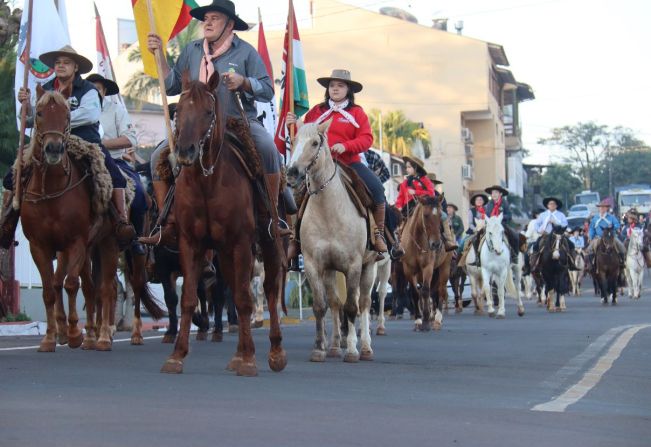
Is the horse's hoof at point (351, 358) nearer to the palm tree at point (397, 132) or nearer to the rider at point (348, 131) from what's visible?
the rider at point (348, 131)

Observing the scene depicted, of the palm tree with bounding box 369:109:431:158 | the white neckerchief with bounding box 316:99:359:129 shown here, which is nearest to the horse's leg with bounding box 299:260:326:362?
the white neckerchief with bounding box 316:99:359:129

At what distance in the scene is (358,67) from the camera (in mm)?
87438

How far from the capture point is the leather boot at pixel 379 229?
15.2 metres

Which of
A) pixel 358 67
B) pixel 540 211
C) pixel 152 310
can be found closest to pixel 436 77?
pixel 358 67

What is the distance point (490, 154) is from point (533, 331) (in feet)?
256

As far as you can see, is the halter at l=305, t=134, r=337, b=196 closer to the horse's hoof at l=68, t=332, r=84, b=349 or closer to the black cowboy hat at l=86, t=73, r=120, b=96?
the horse's hoof at l=68, t=332, r=84, b=349

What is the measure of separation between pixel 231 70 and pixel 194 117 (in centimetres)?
138

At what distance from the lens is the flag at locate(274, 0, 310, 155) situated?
18538 mm

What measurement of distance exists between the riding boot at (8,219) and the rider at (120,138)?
152 cm

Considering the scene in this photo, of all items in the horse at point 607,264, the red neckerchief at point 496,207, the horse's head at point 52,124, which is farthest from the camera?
the horse at point 607,264

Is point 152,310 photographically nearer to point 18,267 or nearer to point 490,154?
point 18,267

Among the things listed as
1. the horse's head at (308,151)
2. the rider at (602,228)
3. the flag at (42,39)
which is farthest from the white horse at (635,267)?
the horse's head at (308,151)

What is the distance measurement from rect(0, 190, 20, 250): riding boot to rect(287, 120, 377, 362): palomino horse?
2.98 metres

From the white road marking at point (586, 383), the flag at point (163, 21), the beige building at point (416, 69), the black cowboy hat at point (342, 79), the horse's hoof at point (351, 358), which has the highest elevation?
the beige building at point (416, 69)
